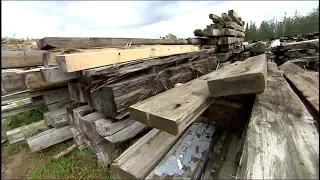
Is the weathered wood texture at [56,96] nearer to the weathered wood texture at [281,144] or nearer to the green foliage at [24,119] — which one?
the green foliage at [24,119]

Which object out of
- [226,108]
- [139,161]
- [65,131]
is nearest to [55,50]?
[139,161]

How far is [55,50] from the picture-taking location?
5.56 feet

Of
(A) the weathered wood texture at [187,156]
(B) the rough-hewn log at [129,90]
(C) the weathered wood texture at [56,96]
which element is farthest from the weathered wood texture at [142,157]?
(C) the weathered wood texture at [56,96]

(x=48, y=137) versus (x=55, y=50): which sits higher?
(x=55, y=50)

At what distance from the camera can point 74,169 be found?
2.20 meters

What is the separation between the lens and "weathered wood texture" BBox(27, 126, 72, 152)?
2.47m

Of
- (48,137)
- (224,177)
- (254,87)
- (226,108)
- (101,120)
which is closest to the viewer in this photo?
(254,87)

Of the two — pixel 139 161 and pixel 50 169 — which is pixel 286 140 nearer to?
pixel 139 161

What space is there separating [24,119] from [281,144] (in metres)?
3.93

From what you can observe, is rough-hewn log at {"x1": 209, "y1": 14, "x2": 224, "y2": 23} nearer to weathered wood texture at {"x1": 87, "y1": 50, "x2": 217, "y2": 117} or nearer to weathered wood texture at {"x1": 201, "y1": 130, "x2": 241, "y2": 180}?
weathered wood texture at {"x1": 87, "y1": 50, "x2": 217, "y2": 117}

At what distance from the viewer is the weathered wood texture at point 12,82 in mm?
1837

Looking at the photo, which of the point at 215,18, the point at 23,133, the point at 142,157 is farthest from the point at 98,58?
the point at 215,18

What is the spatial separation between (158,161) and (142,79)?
0.82 meters

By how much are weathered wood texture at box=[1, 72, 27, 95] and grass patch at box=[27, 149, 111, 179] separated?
96cm
